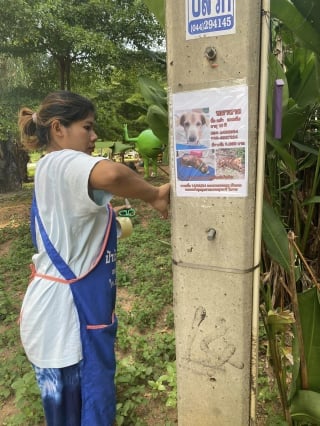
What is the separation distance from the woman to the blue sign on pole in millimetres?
552

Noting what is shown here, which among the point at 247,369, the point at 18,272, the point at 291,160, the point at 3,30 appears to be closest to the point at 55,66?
the point at 3,30

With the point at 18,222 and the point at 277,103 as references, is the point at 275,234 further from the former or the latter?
the point at 18,222

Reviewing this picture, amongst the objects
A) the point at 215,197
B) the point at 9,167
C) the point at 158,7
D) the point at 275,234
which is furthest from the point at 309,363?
the point at 9,167

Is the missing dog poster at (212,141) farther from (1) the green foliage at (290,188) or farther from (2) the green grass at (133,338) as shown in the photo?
(2) the green grass at (133,338)

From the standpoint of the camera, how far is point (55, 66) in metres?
8.83

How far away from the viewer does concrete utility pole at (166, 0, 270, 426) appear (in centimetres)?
125

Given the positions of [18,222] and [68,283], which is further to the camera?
[18,222]

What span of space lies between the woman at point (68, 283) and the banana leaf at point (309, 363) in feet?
2.25

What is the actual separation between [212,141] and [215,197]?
→ 0.60 ft

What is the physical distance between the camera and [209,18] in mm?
1255

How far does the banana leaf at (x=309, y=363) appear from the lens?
5.36 ft

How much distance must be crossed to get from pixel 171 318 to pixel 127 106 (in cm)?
799

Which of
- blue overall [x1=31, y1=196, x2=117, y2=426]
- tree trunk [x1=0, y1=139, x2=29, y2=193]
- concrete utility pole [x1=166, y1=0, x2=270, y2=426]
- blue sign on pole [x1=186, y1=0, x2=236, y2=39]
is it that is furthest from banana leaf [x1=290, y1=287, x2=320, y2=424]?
tree trunk [x1=0, y1=139, x2=29, y2=193]

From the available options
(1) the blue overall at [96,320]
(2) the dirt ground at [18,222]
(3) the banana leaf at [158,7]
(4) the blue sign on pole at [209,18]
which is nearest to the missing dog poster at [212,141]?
(4) the blue sign on pole at [209,18]
